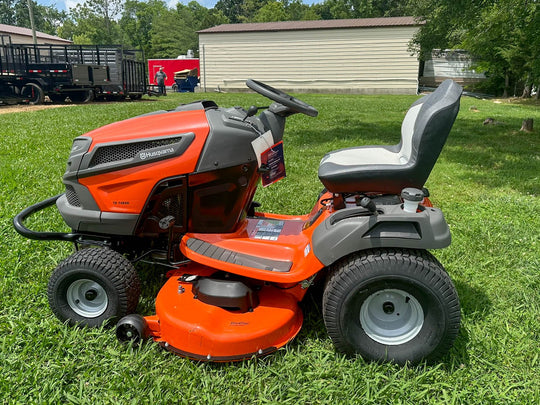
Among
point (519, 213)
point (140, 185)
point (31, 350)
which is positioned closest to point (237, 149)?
point (140, 185)

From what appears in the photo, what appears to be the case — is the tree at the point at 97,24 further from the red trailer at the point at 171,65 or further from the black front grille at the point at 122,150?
the black front grille at the point at 122,150

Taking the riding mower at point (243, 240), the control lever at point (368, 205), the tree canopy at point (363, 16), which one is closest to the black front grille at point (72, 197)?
the riding mower at point (243, 240)

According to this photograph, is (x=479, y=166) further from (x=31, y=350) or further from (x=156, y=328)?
(x=31, y=350)

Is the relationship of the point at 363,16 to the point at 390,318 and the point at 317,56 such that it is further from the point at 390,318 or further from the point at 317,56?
the point at 390,318

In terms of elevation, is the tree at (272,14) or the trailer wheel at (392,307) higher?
the tree at (272,14)

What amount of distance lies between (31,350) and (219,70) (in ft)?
92.3

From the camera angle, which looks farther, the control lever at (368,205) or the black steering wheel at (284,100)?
the black steering wheel at (284,100)

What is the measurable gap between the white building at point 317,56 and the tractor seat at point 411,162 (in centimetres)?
2543

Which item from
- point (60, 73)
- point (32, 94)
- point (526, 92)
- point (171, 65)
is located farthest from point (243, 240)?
point (171, 65)

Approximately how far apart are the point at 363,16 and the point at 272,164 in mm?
59435

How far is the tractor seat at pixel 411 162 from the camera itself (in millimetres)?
2158

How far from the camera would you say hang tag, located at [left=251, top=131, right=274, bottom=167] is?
2.48 m

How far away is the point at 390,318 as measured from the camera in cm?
225

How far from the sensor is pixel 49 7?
296ft
